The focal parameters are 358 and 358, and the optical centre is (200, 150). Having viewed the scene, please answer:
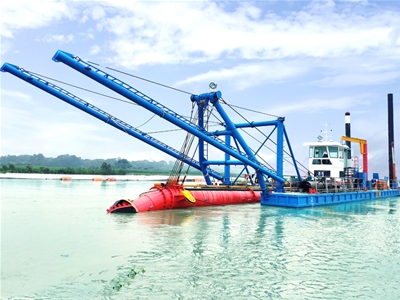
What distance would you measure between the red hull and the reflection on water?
265cm

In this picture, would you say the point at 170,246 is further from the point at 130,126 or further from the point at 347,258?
the point at 130,126

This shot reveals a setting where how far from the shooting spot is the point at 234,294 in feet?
25.0

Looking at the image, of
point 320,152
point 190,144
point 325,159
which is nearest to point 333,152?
point 325,159

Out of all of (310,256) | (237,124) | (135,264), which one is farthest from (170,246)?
(237,124)

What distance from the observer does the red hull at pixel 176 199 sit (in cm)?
2086

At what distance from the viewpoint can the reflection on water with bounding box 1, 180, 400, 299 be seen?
7889mm

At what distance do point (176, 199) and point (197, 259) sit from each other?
41.2 ft

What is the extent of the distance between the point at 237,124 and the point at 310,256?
20.0 metres

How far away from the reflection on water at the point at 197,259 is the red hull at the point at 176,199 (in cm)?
265

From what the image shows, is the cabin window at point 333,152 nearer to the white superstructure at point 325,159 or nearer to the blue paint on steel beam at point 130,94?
the white superstructure at point 325,159

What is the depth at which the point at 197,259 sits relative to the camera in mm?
10375

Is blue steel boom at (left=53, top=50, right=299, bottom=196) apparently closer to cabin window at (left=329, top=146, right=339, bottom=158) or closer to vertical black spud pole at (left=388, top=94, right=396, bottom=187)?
cabin window at (left=329, top=146, right=339, bottom=158)

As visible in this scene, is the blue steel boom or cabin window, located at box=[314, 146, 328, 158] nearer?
the blue steel boom

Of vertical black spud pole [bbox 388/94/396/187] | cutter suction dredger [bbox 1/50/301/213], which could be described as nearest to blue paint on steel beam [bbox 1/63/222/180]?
cutter suction dredger [bbox 1/50/301/213]
